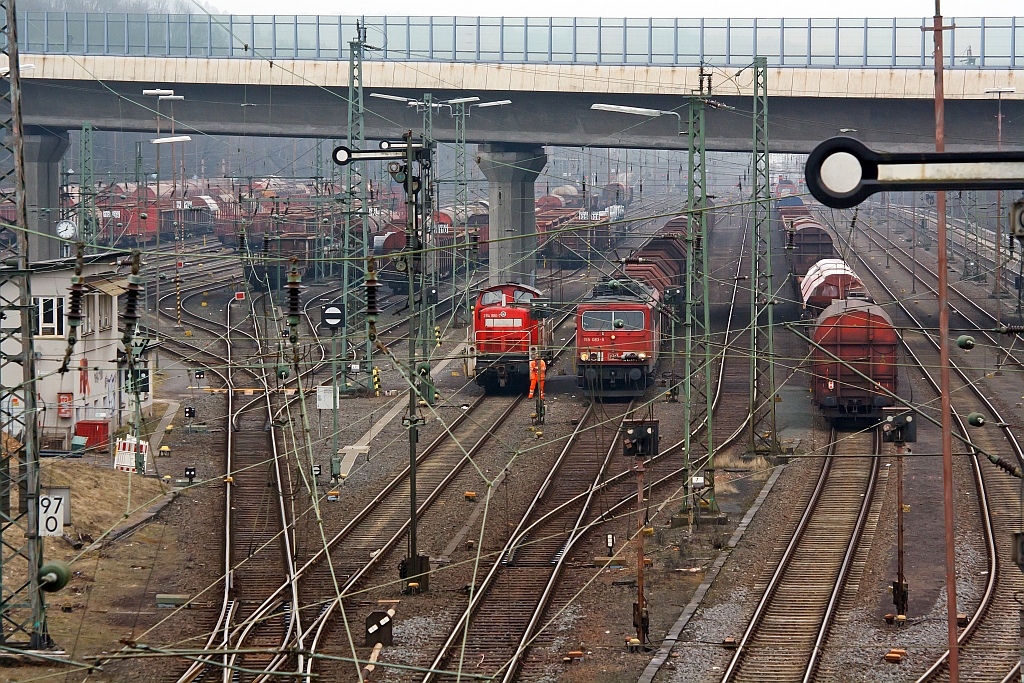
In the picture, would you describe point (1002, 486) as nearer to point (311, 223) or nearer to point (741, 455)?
point (741, 455)

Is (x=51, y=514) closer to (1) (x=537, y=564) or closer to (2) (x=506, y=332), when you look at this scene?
(1) (x=537, y=564)

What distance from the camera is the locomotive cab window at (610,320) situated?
116 ft

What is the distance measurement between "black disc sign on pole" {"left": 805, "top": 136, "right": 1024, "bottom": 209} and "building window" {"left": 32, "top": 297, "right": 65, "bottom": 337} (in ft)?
97.9

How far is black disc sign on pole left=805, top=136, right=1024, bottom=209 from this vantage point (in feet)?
14.3

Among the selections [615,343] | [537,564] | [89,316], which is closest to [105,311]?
[89,316]

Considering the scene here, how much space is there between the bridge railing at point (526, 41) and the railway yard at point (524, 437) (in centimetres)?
19

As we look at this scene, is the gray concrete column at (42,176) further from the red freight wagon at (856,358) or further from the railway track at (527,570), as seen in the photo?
the red freight wagon at (856,358)

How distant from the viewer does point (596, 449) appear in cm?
3050

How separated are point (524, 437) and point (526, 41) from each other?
21195mm

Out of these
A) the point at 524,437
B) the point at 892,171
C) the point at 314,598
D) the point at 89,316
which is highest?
the point at 892,171

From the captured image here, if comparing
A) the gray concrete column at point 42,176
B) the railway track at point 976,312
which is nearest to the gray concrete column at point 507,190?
the railway track at point 976,312

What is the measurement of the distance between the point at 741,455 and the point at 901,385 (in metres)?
9.20

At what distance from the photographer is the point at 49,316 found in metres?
32.0

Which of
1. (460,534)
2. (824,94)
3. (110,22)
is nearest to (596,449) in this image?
(460,534)
